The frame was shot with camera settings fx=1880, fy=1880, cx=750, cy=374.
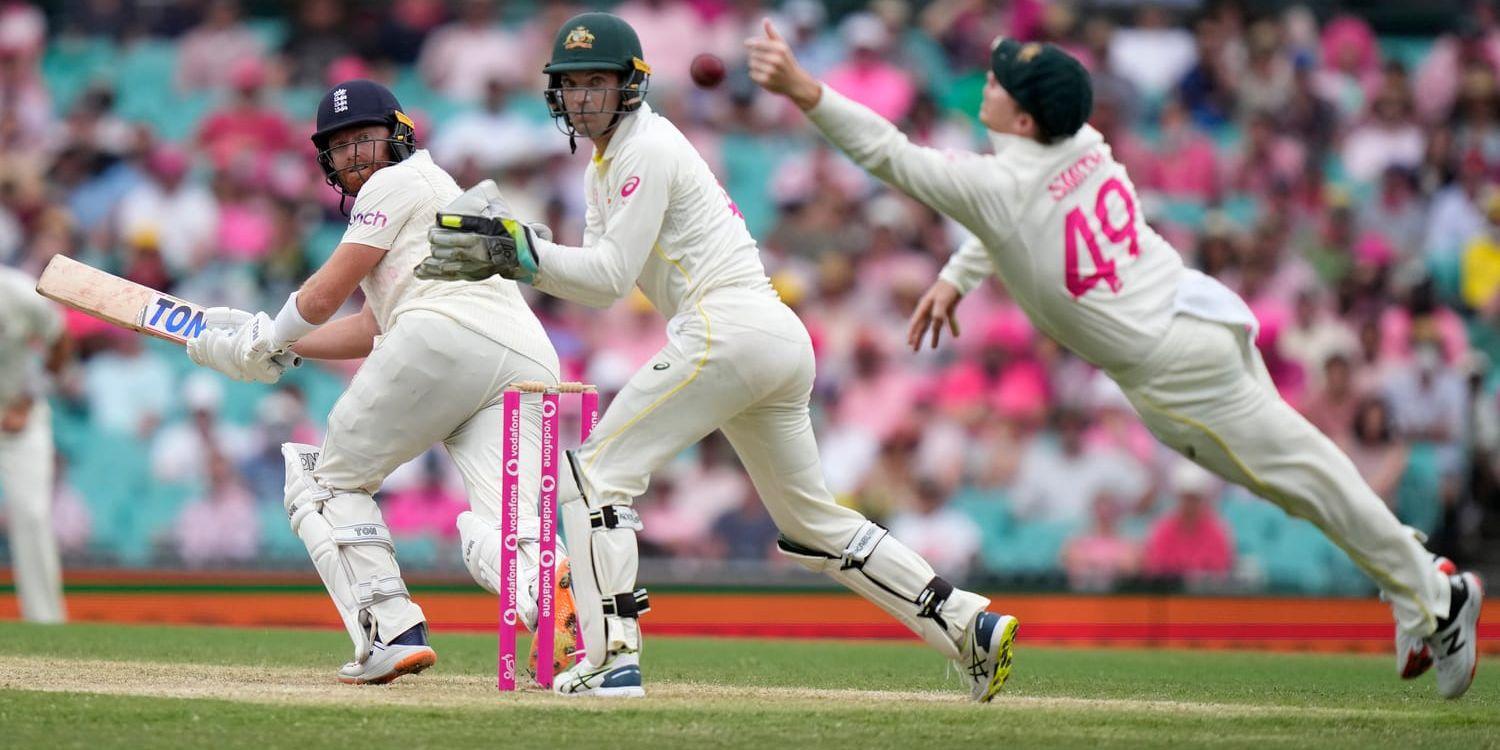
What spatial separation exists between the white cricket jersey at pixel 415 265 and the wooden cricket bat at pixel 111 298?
2.62 ft

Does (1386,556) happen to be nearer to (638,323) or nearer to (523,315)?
(523,315)

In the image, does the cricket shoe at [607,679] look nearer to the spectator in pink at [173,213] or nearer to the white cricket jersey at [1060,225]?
the white cricket jersey at [1060,225]

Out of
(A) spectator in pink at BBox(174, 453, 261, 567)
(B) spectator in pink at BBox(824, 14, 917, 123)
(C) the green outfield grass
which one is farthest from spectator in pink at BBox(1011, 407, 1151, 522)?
(A) spectator in pink at BBox(174, 453, 261, 567)

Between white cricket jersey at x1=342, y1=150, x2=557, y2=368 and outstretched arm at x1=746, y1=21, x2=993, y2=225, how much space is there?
5.11 ft

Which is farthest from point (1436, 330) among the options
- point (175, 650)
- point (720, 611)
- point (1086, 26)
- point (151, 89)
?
point (151, 89)

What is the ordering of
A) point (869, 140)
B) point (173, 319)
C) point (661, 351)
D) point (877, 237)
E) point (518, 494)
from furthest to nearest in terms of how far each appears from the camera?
point (877, 237) < point (173, 319) < point (518, 494) < point (661, 351) < point (869, 140)

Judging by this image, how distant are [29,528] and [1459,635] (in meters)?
8.29

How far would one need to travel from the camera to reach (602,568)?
20.0 feet

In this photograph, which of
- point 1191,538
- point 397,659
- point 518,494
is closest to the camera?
point 518,494

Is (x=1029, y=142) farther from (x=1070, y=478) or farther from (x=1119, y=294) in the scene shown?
(x=1070, y=478)

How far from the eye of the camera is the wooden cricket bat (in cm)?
707

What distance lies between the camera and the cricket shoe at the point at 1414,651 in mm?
6031

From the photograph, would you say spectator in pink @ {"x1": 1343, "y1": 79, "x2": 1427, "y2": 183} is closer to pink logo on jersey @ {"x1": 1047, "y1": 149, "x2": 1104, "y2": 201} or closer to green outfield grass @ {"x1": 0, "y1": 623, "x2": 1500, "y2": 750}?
green outfield grass @ {"x1": 0, "y1": 623, "x2": 1500, "y2": 750}

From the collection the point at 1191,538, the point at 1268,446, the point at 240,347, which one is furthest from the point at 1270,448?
the point at 1191,538
